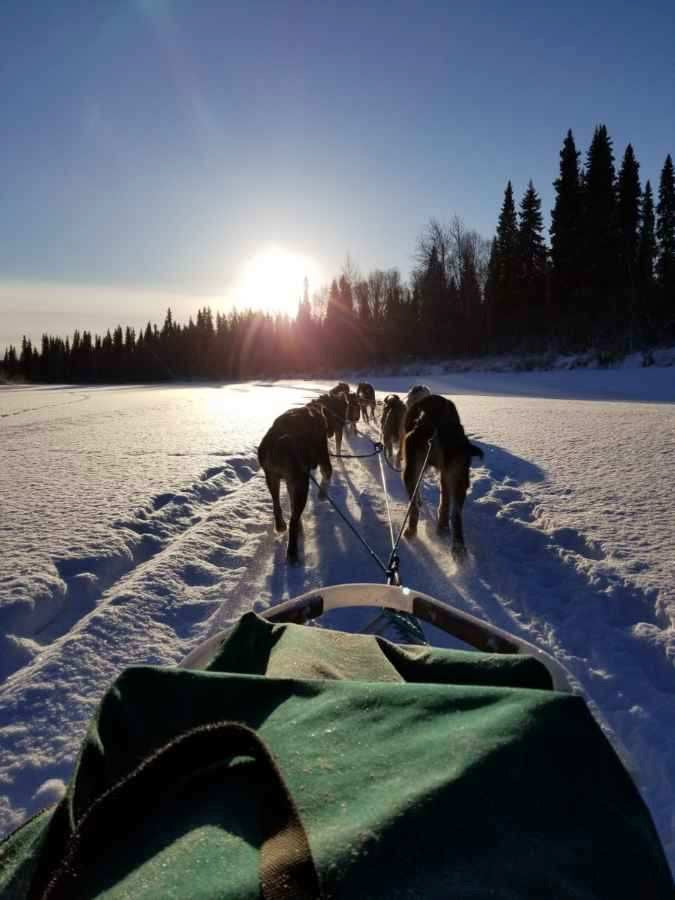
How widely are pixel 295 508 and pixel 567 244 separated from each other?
47.1 metres

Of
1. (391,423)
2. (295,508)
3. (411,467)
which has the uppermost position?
(391,423)

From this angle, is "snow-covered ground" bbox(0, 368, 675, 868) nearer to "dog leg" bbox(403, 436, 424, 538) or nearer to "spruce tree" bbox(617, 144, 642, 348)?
"dog leg" bbox(403, 436, 424, 538)

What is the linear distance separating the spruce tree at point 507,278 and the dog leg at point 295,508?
45248 mm

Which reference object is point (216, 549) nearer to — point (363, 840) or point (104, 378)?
point (363, 840)

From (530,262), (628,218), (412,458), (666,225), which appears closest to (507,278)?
(530,262)

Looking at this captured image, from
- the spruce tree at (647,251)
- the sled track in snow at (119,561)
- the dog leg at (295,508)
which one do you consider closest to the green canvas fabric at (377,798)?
the sled track in snow at (119,561)

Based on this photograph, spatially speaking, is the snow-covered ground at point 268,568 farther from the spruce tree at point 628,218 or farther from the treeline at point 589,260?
the spruce tree at point 628,218

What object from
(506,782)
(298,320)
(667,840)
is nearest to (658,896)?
(506,782)

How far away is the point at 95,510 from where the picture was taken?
5.58 metres

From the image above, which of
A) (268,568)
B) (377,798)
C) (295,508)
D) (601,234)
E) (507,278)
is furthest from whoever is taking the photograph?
(507,278)

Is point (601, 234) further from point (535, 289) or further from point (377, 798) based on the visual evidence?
Answer: point (377, 798)

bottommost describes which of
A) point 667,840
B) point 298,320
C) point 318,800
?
point 667,840

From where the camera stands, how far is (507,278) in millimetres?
47656

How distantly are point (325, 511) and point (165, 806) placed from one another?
5.88 metres
